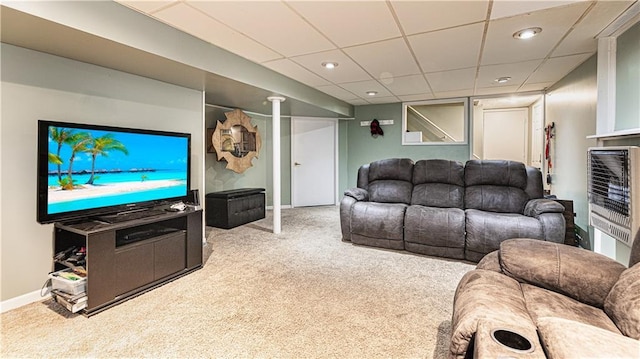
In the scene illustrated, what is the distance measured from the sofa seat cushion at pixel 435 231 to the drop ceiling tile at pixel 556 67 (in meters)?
1.96

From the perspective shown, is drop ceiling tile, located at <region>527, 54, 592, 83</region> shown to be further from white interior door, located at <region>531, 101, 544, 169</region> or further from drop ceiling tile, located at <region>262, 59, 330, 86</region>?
drop ceiling tile, located at <region>262, 59, 330, 86</region>

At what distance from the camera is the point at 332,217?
5457 mm

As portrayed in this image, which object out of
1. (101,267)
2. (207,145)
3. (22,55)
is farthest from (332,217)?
(22,55)

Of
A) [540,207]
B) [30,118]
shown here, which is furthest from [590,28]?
[30,118]

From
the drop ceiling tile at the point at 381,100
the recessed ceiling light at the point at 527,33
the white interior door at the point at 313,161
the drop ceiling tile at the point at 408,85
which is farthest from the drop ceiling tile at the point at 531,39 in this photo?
the white interior door at the point at 313,161

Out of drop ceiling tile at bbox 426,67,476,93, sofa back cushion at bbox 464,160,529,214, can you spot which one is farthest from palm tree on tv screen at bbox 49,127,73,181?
sofa back cushion at bbox 464,160,529,214

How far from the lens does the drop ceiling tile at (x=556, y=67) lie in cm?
320

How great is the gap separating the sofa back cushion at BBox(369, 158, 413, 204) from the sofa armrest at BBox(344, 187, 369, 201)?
110 millimetres

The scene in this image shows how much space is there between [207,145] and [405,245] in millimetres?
3517

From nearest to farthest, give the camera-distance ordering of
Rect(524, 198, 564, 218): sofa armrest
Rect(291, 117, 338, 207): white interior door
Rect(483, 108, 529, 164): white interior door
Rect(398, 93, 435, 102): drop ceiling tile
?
Rect(524, 198, 564, 218): sofa armrest → Rect(398, 93, 435, 102): drop ceiling tile → Rect(291, 117, 338, 207): white interior door → Rect(483, 108, 529, 164): white interior door

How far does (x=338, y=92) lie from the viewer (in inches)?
198

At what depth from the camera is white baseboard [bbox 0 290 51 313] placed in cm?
215

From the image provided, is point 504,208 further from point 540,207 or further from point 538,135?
point 538,135

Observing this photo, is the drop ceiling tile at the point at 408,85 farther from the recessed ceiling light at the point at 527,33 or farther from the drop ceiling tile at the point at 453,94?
the recessed ceiling light at the point at 527,33
